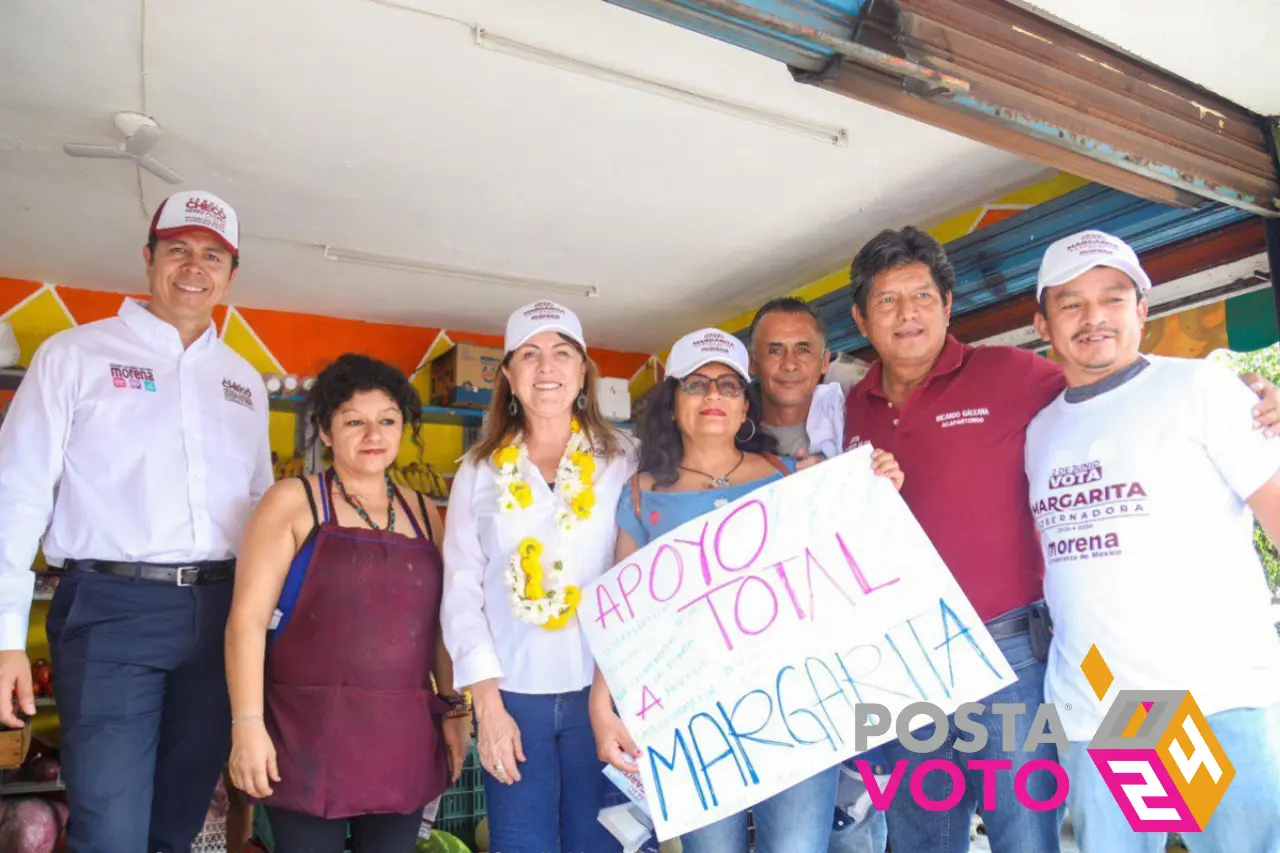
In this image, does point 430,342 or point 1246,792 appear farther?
point 430,342

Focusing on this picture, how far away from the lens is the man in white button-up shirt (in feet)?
6.48

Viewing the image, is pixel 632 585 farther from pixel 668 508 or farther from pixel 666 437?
pixel 666 437

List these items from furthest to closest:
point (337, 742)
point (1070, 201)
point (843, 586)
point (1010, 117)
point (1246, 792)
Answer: point (1070, 201), point (1010, 117), point (337, 742), point (843, 586), point (1246, 792)

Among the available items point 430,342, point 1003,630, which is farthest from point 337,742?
point 430,342

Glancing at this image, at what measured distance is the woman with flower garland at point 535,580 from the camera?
6.61 ft

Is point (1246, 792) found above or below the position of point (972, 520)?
below

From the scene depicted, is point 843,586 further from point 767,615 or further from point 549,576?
point 549,576

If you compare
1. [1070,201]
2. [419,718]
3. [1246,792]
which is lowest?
[1246,792]

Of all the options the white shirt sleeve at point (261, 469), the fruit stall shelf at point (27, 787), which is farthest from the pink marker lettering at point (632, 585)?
the fruit stall shelf at point (27, 787)

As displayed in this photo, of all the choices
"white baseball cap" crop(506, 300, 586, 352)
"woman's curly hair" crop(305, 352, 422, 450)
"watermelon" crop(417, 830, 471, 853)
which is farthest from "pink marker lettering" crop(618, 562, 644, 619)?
"watermelon" crop(417, 830, 471, 853)

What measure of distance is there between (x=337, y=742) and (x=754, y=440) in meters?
1.33

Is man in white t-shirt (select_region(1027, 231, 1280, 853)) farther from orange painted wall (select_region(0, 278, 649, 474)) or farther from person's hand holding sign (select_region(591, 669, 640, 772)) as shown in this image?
orange painted wall (select_region(0, 278, 649, 474))

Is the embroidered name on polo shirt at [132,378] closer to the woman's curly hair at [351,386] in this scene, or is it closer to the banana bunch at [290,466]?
the woman's curly hair at [351,386]

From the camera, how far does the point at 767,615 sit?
6.18 feet
